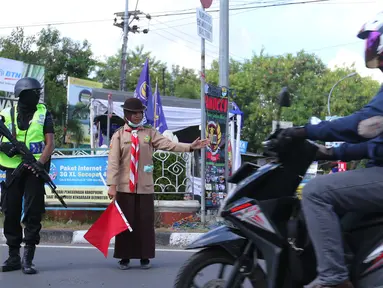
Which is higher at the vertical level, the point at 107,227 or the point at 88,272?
the point at 107,227

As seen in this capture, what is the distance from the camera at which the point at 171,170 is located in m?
9.52

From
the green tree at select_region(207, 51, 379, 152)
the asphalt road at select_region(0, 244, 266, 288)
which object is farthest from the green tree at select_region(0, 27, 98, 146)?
the asphalt road at select_region(0, 244, 266, 288)

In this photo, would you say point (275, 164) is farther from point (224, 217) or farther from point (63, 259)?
point (63, 259)

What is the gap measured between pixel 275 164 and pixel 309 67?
39854mm

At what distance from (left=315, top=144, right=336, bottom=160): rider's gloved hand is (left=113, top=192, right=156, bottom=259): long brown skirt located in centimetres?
294

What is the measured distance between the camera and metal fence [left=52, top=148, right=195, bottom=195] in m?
9.39

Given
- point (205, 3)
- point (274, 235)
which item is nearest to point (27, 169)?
point (274, 235)

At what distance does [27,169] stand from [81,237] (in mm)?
2906

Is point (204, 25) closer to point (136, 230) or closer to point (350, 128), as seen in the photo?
point (136, 230)

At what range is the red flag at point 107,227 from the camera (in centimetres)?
568

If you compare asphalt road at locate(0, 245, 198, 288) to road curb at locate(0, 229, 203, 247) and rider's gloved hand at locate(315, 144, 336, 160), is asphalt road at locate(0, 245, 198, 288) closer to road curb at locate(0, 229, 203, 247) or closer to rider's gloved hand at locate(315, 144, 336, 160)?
road curb at locate(0, 229, 203, 247)

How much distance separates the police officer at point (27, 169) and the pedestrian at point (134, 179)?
0.76 metres

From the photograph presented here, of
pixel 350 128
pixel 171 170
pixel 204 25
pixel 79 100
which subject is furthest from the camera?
pixel 79 100

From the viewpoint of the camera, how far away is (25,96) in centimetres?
534
